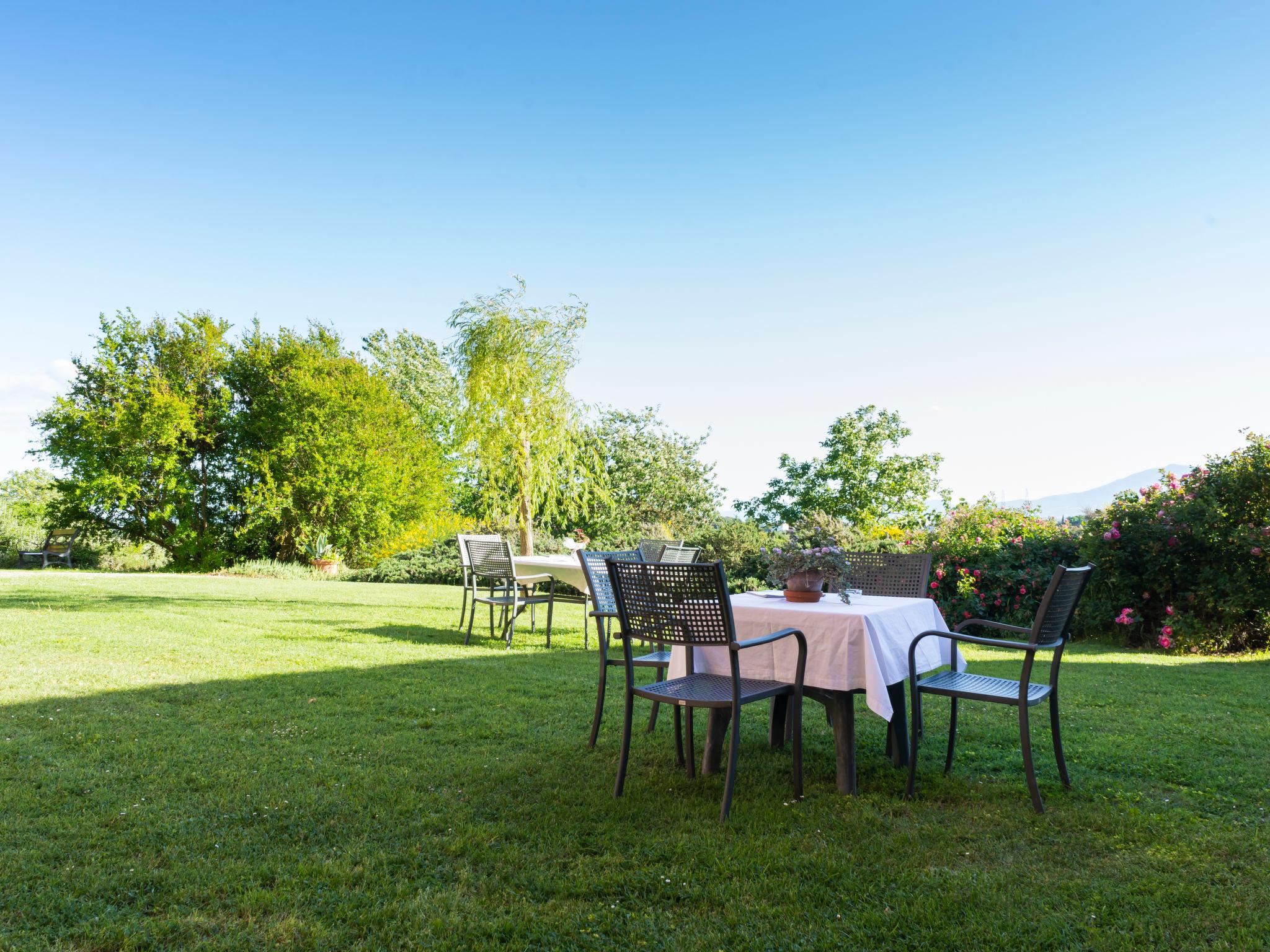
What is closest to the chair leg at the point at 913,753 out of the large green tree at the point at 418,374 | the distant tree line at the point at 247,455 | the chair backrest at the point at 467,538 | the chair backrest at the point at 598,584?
the chair backrest at the point at 598,584

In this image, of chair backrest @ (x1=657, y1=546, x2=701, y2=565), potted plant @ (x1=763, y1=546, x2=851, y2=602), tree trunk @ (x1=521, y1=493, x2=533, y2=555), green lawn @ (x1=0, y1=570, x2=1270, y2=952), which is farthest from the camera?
tree trunk @ (x1=521, y1=493, x2=533, y2=555)

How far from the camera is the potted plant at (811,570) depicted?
406cm

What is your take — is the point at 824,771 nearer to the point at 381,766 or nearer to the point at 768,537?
the point at 381,766

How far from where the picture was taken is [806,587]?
4.07 metres

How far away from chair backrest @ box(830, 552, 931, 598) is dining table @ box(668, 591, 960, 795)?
0.70 meters

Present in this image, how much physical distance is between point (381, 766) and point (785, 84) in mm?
11531

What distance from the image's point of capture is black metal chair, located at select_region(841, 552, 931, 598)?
16.0 feet

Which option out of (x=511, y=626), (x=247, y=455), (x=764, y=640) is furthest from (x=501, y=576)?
(x=247, y=455)

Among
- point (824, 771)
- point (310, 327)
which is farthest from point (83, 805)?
point (310, 327)

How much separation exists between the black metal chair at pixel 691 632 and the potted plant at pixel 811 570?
21.7 inches

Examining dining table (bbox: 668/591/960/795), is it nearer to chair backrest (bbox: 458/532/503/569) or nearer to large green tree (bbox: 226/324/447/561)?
chair backrest (bbox: 458/532/503/569)

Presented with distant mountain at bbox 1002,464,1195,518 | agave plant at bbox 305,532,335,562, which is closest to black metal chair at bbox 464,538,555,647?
distant mountain at bbox 1002,464,1195,518

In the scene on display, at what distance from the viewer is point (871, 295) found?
1939 cm

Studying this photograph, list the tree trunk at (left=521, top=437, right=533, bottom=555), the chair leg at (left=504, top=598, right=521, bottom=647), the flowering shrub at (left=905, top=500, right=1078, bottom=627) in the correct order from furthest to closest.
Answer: the tree trunk at (left=521, top=437, right=533, bottom=555)
the flowering shrub at (left=905, top=500, right=1078, bottom=627)
the chair leg at (left=504, top=598, right=521, bottom=647)
